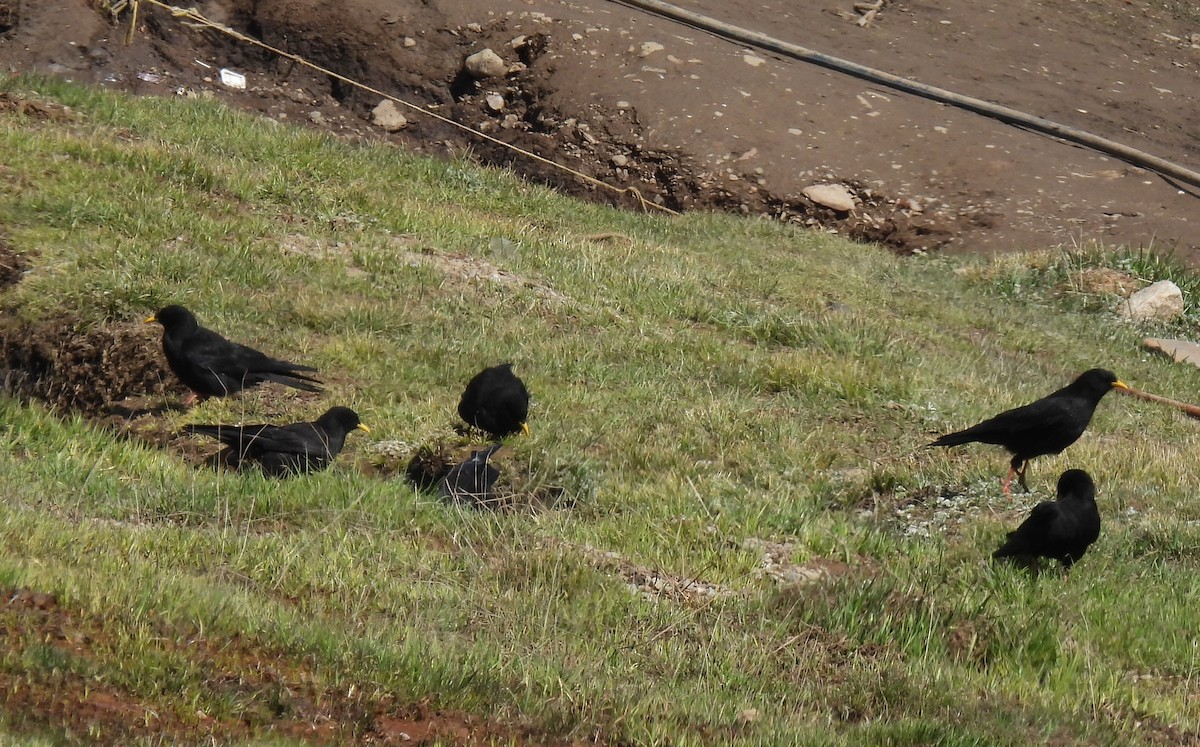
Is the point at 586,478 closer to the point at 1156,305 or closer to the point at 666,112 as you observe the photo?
the point at 1156,305

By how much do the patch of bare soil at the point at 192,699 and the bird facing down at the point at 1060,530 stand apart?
278cm

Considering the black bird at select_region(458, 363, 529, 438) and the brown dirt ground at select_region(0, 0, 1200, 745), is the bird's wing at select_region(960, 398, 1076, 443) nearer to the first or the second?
the black bird at select_region(458, 363, 529, 438)

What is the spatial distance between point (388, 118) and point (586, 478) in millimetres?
10407

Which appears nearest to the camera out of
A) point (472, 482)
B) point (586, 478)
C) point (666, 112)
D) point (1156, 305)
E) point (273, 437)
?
point (472, 482)

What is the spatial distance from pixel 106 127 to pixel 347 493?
7.10 meters

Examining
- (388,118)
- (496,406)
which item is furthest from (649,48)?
(496,406)

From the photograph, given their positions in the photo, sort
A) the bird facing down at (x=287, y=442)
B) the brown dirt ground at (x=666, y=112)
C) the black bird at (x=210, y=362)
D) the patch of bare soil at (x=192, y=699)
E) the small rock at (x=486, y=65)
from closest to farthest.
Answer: the patch of bare soil at (x=192, y=699) < the bird facing down at (x=287, y=442) < the black bird at (x=210, y=362) < the brown dirt ground at (x=666, y=112) < the small rock at (x=486, y=65)

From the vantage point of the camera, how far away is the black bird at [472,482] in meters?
6.57

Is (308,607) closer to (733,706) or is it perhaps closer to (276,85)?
(733,706)

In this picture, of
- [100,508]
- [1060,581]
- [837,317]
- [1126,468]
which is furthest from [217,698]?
[837,317]

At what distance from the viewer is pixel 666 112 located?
16422mm

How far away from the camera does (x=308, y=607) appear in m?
4.93

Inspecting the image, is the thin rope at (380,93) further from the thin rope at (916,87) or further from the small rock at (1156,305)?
the small rock at (1156,305)

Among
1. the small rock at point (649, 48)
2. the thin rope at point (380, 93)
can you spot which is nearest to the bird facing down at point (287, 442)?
the thin rope at point (380, 93)
